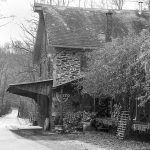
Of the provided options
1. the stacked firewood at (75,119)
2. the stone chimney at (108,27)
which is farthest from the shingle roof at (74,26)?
the stacked firewood at (75,119)

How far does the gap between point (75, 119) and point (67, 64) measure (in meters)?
3.80

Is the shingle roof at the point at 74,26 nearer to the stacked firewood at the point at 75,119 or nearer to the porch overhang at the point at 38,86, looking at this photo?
the porch overhang at the point at 38,86

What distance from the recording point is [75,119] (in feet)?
70.3

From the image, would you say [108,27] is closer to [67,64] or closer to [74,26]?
[74,26]

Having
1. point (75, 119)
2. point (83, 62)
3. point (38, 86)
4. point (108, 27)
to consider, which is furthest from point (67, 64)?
point (108, 27)

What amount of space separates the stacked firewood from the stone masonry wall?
2538 mm

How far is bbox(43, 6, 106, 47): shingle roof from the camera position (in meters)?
23.5

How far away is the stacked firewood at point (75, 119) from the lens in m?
21.2

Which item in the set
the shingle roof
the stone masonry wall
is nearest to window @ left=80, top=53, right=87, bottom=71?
the stone masonry wall

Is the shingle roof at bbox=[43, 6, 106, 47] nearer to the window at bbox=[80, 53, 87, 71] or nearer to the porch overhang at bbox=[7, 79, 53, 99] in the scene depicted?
the window at bbox=[80, 53, 87, 71]

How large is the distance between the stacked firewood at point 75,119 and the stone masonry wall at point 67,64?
254 centimetres

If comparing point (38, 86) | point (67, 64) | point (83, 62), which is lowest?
point (38, 86)

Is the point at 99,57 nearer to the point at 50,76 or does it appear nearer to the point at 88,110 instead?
the point at 88,110

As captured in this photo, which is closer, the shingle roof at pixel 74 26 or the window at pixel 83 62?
the shingle roof at pixel 74 26
